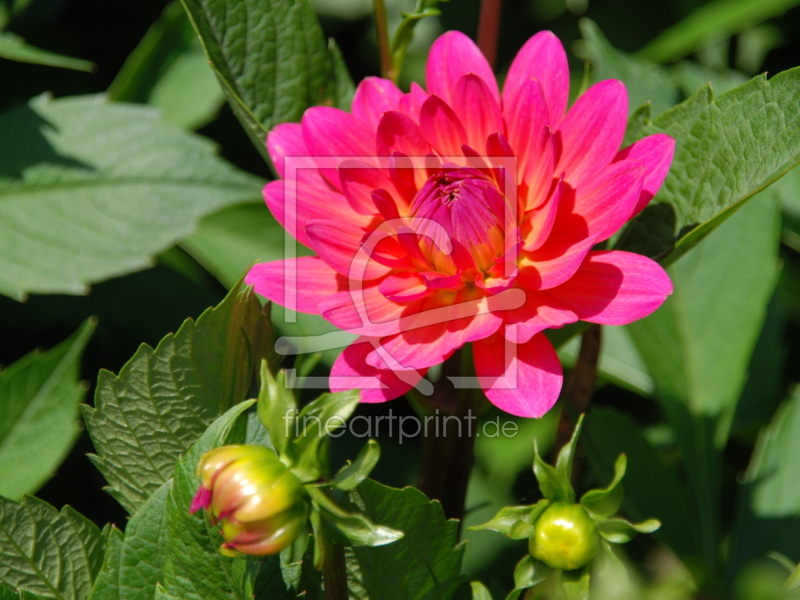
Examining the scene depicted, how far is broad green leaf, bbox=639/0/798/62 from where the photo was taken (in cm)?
125

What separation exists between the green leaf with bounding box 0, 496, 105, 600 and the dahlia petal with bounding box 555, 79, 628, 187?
0.53 meters

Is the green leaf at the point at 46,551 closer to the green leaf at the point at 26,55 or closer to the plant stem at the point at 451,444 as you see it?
the plant stem at the point at 451,444

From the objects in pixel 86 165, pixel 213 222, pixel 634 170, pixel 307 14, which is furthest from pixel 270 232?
pixel 634 170

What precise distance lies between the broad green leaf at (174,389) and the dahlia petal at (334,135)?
0.53ft

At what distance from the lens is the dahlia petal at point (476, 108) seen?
680mm

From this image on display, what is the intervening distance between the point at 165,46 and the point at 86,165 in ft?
0.84

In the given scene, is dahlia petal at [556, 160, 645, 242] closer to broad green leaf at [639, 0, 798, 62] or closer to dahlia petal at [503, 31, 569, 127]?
dahlia petal at [503, 31, 569, 127]

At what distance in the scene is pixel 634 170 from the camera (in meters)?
0.62

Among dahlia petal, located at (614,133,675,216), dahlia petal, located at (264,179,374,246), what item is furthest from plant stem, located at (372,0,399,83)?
dahlia petal, located at (614,133,675,216)

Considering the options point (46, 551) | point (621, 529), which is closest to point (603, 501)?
point (621, 529)

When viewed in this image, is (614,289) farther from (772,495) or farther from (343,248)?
(772,495)

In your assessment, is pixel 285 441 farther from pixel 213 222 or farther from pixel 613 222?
pixel 213 222

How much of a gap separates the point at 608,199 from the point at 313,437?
0.31 m

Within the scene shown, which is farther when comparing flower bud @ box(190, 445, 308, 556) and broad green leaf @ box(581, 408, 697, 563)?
broad green leaf @ box(581, 408, 697, 563)
